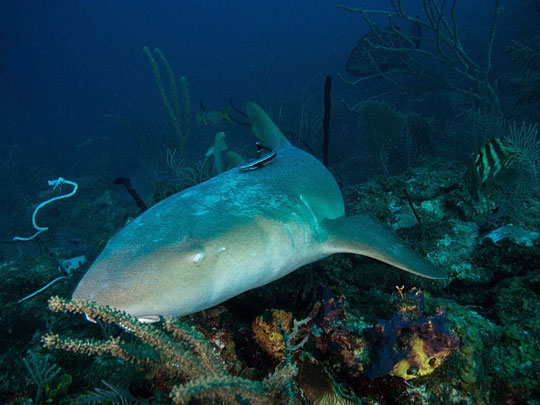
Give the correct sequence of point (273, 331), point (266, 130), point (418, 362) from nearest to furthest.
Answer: point (418, 362) → point (273, 331) → point (266, 130)

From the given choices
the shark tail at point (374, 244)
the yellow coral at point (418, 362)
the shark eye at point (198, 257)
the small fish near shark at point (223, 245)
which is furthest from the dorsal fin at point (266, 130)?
the yellow coral at point (418, 362)

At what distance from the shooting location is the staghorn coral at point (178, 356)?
4.14 feet

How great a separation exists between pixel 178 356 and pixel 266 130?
361 centimetres

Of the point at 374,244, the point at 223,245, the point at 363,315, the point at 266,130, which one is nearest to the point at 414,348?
the point at 363,315

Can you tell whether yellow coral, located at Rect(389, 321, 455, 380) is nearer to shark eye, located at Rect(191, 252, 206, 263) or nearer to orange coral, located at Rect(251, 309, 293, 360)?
orange coral, located at Rect(251, 309, 293, 360)

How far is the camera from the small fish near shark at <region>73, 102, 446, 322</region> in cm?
141

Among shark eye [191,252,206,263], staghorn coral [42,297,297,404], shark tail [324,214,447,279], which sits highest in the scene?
shark eye [191,252,206,263]

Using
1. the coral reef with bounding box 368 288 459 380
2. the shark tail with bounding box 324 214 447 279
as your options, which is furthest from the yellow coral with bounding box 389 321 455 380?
the shark tail with bounding box 324 214 447 279

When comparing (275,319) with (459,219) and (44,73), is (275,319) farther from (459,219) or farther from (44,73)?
(44,73)

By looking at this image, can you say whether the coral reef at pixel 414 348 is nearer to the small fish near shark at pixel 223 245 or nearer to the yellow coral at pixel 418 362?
the yellow coral at pixel 418 362

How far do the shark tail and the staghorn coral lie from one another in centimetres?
103

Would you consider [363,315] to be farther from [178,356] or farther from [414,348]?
[178,356]

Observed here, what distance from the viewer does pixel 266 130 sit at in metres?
4.49

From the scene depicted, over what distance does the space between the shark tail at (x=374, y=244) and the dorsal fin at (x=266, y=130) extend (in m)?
2.06
